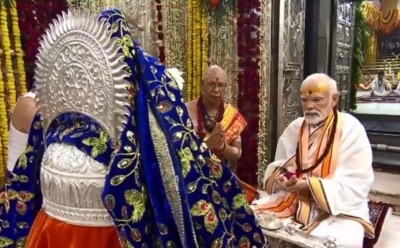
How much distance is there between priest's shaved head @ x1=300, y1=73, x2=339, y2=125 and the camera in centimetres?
201

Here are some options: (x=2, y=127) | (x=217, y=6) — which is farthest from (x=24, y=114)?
(x=217, y=6)

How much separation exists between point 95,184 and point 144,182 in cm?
12

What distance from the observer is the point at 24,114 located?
1.70 m

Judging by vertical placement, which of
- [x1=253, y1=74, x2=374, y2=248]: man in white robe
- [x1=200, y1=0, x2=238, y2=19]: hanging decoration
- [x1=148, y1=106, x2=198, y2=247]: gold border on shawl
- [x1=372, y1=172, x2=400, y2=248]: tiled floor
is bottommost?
[x1=372, y1=172, x2=400, y2=248]: tiled floor

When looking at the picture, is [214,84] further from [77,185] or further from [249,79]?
[77,185]

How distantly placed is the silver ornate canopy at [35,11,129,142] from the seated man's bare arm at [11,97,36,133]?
0.77m

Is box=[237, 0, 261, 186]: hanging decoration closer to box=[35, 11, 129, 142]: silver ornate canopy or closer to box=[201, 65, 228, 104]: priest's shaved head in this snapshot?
box=[201, 65, 228, 104]: priest's shaved head

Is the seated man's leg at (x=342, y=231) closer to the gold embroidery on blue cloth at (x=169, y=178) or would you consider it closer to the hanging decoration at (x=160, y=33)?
the gold embroidery on blue cloth at (x=169, y=178)

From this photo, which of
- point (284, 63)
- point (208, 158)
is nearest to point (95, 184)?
point (208, 158)

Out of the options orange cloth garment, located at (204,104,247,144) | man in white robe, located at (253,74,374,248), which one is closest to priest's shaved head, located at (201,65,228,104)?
orange cloth garment, located at (204,104,247,144)

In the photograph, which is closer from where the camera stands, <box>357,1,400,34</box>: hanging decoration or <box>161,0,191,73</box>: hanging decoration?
<box>161,0,191,73</box>: hanging decoration

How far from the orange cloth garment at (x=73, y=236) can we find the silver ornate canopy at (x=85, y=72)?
24cm

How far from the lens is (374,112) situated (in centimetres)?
518

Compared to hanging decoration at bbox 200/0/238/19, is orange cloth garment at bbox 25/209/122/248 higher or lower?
lower
